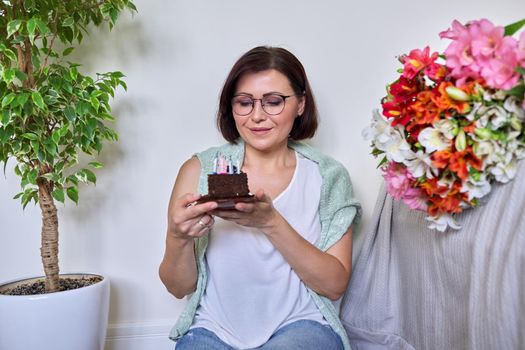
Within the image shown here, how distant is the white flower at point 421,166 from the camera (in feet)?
3.44

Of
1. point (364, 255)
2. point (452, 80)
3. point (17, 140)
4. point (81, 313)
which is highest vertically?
point (452, 80)

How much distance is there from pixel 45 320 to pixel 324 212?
0.86 m

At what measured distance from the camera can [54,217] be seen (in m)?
1.48

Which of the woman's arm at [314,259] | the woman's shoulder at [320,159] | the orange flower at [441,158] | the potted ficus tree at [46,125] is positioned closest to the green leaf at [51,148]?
the potted ficus tree at [46,125]

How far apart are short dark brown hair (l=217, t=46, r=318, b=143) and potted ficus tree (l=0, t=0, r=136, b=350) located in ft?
1.13

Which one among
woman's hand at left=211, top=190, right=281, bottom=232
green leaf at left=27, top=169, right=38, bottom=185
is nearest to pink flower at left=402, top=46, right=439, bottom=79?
woman's hand at left=211, top=190, right=281, bottom=232

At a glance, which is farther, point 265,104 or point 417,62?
point 265,104

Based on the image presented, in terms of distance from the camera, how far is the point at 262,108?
1.44 meters

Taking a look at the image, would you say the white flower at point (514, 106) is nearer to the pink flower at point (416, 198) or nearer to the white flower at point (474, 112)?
the white flower at point (474, 112)

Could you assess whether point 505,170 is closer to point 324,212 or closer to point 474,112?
point 474,112

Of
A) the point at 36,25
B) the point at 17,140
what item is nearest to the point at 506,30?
the point at 36,25

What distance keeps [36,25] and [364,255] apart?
1156mm

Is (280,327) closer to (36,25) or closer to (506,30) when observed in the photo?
(506,30)

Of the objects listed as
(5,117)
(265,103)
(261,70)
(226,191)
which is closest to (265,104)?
(265,103)
